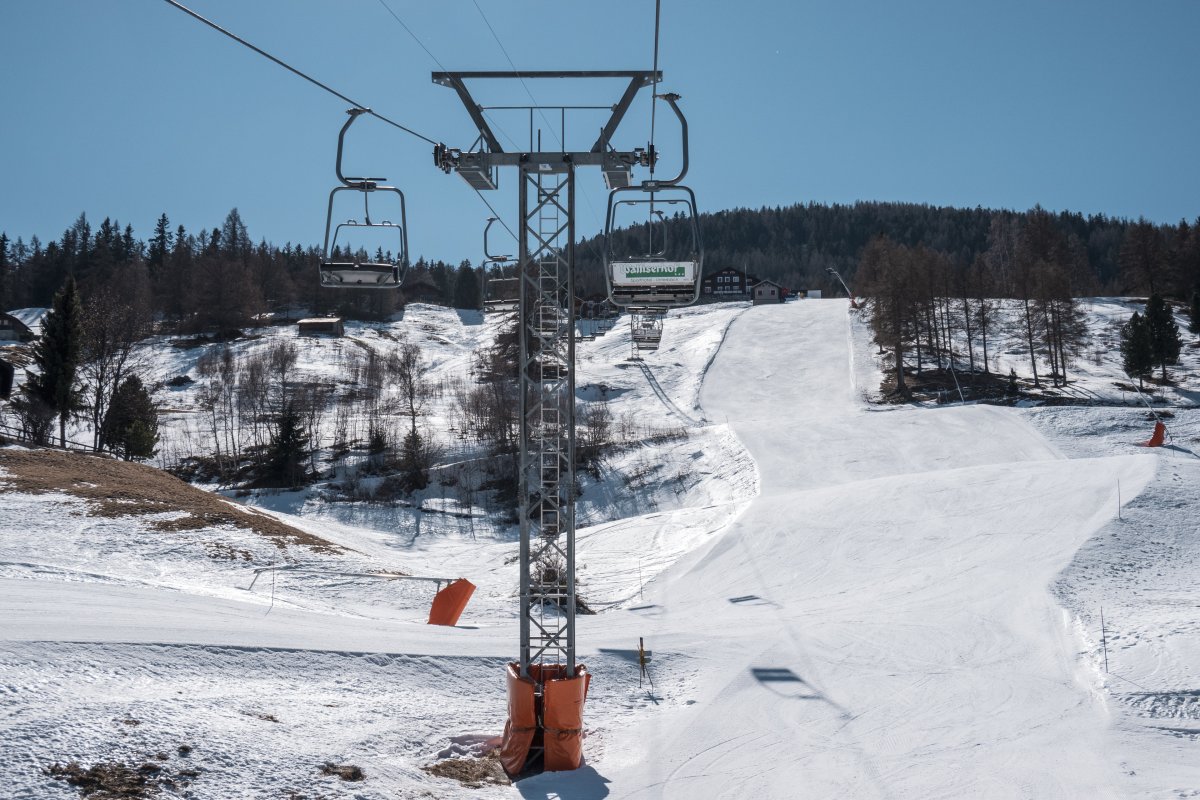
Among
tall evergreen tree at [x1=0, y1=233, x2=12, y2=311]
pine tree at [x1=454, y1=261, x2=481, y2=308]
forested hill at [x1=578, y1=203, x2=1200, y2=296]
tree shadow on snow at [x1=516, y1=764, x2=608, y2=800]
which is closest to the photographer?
tree shadow on snow at [x1=516, y1=764, x2=608, y2=800]

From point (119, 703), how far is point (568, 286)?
293 inches

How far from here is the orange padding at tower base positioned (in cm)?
1233

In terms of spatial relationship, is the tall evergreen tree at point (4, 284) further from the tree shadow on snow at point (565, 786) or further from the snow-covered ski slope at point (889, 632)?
the tree shadow on snow at point (565, 786)

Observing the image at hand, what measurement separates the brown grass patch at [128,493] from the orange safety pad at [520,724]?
1528 centimetres

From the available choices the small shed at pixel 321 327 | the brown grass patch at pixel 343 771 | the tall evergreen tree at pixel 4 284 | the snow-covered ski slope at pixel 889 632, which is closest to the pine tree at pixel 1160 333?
the snow-covered ski slope at pixel 889 632

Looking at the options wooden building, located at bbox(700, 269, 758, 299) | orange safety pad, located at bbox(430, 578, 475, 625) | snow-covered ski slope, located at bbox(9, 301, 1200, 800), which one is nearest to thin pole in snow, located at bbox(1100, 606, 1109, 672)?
snow-covered ski slope, located at bbox(9, 301, 1200, 800)

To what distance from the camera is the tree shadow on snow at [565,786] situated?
11.6 m

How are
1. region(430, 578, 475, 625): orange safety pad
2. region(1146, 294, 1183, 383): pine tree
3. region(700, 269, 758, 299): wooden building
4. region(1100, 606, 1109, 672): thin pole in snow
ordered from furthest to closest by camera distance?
region(700, 269, 758, 299): wooden building
region(1146, 294, 1183, 383): pine tree
region(430, 578, 475, 625): orange safety pad
region(1100, 606, 1109, 672): thin pole in snow

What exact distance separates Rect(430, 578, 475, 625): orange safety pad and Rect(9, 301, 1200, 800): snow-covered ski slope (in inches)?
35.4

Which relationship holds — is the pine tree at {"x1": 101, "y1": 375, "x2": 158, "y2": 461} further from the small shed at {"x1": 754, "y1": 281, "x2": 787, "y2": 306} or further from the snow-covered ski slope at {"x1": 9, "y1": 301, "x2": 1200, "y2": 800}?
the small shed at {"x1": 754, "y1": 281, "x2": 787, "y2": 306}

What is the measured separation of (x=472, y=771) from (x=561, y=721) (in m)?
1.34

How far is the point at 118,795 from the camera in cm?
876

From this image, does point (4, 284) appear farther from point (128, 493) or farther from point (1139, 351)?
point (1139, 351)

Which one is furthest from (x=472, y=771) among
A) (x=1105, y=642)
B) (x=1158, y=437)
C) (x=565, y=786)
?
(x=1158, y=437)
